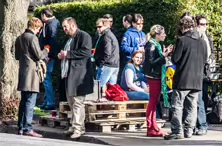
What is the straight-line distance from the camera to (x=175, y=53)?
10625mm

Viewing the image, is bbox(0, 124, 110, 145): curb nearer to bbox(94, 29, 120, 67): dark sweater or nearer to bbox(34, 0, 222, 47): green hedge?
bbox(94, 29, 120, 67): dark sweater

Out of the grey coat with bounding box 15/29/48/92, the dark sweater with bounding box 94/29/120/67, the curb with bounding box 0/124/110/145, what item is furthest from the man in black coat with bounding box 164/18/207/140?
the grey coat with bounding box 15/29/48/92

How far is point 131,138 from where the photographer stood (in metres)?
11.2

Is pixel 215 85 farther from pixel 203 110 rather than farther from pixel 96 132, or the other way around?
pixel 96 132

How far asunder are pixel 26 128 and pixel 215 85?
4.25 m

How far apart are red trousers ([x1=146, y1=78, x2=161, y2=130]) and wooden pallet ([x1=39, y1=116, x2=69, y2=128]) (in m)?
1.84

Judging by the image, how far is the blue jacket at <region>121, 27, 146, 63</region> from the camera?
44.9ft

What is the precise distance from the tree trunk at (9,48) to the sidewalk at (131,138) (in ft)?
5.11

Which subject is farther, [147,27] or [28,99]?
[147,27]

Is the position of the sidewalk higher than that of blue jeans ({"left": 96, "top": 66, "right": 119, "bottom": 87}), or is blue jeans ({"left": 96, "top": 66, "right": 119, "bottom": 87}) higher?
blue jeans ({"left": 96, "top": 66, "right": 119, "bottom": 87})

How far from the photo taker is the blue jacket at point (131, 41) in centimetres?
1367

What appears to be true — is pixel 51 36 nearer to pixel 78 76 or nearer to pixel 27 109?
pixel 27 109

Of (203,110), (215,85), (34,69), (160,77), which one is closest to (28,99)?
(34,69)

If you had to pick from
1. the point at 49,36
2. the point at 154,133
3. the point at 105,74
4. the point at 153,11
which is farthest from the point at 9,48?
the point at 154,133
